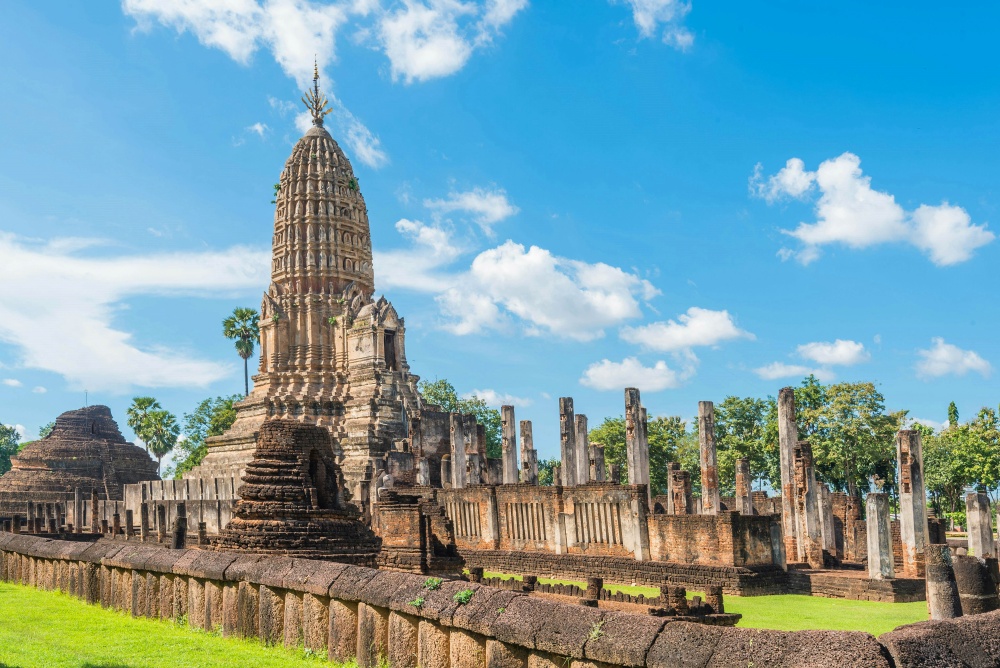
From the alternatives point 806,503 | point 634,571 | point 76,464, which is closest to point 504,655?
point 634,571

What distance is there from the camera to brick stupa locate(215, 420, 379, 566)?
14.0 meters

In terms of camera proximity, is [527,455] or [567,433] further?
[527,455]

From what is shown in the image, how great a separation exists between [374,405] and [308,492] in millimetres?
26049

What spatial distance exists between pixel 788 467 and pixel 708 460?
2298 mm

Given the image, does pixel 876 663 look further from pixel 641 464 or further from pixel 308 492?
pixel 641 464

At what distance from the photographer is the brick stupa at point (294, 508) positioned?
14031mm

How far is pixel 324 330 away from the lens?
4481 cm

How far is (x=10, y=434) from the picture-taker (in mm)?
98125

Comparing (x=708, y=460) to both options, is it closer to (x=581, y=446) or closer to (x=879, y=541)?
(x=581, y=446)

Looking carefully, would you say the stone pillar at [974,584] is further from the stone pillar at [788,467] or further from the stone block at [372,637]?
the stone pillar at [788,467]

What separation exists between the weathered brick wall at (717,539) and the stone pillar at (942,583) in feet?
27.3

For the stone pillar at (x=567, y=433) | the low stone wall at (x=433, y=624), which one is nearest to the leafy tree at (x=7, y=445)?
the stone pillar at (x=567, y=433)

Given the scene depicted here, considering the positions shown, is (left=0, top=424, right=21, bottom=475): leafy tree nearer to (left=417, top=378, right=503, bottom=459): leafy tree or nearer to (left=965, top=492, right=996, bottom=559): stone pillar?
(left=417, top=378, right=503, bottom=459): leafy tree

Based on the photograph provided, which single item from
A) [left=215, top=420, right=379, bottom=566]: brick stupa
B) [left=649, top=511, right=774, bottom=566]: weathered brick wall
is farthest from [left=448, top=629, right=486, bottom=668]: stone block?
[left=649, top=511, right=774, bottom=566]: weathered brick wall
